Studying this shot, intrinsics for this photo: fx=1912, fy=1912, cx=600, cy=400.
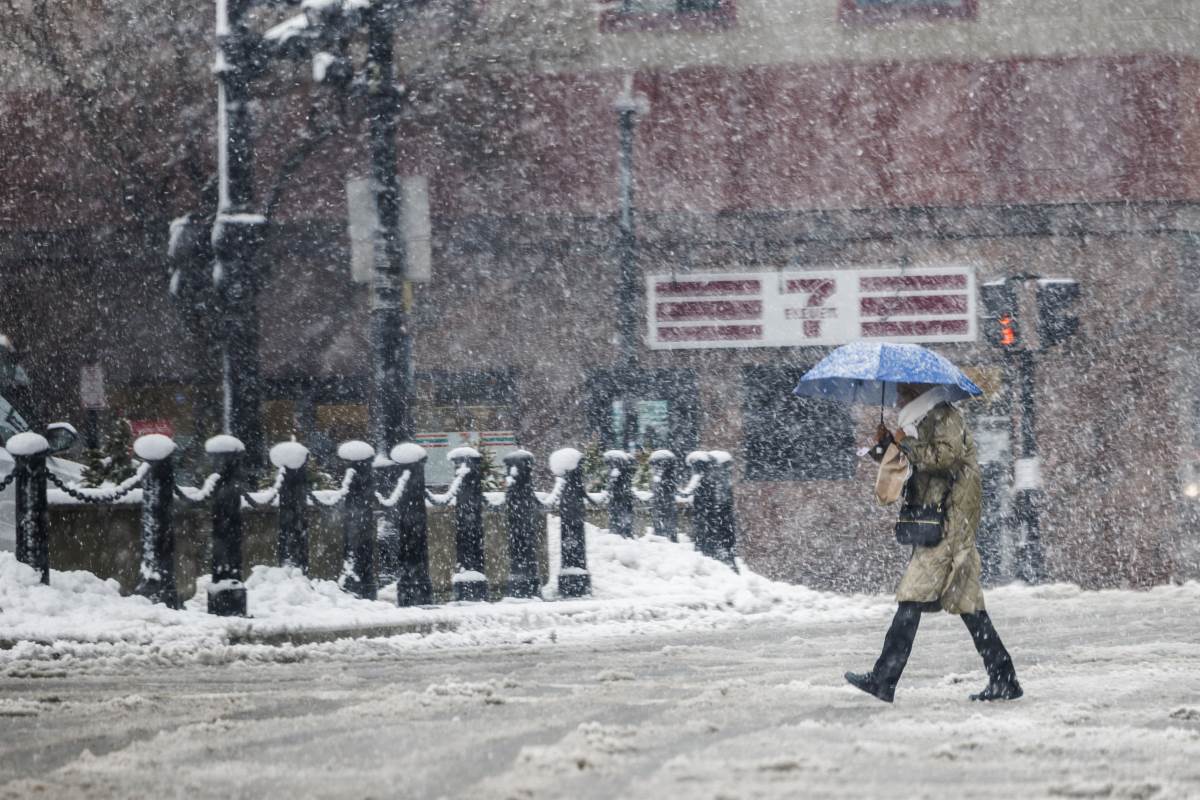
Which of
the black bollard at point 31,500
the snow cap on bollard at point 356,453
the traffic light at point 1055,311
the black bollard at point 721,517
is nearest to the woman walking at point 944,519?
the black bollard at point 31,500

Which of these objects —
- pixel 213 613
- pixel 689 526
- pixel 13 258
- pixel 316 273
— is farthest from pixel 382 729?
pixel 13 258

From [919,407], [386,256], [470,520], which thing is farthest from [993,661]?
[386,256]

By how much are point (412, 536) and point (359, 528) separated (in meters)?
0.39

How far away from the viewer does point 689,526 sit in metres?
19.6

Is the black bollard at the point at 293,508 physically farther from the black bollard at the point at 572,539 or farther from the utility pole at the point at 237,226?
the black bollard at the point at 572,539

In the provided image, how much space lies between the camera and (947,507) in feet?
27.1

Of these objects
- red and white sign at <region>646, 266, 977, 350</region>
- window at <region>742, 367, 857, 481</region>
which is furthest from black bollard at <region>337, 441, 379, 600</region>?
window at <region>742, 367, 857, 481</region>

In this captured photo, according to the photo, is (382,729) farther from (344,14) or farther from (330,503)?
(344,14)

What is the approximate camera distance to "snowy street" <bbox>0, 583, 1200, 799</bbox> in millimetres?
6051

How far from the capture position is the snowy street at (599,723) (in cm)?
605

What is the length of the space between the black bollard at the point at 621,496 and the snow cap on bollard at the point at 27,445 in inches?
252

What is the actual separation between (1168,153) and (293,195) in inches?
449

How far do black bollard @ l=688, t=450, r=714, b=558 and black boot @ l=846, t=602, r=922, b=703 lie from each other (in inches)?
386

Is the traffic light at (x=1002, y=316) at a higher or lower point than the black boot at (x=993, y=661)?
higher
